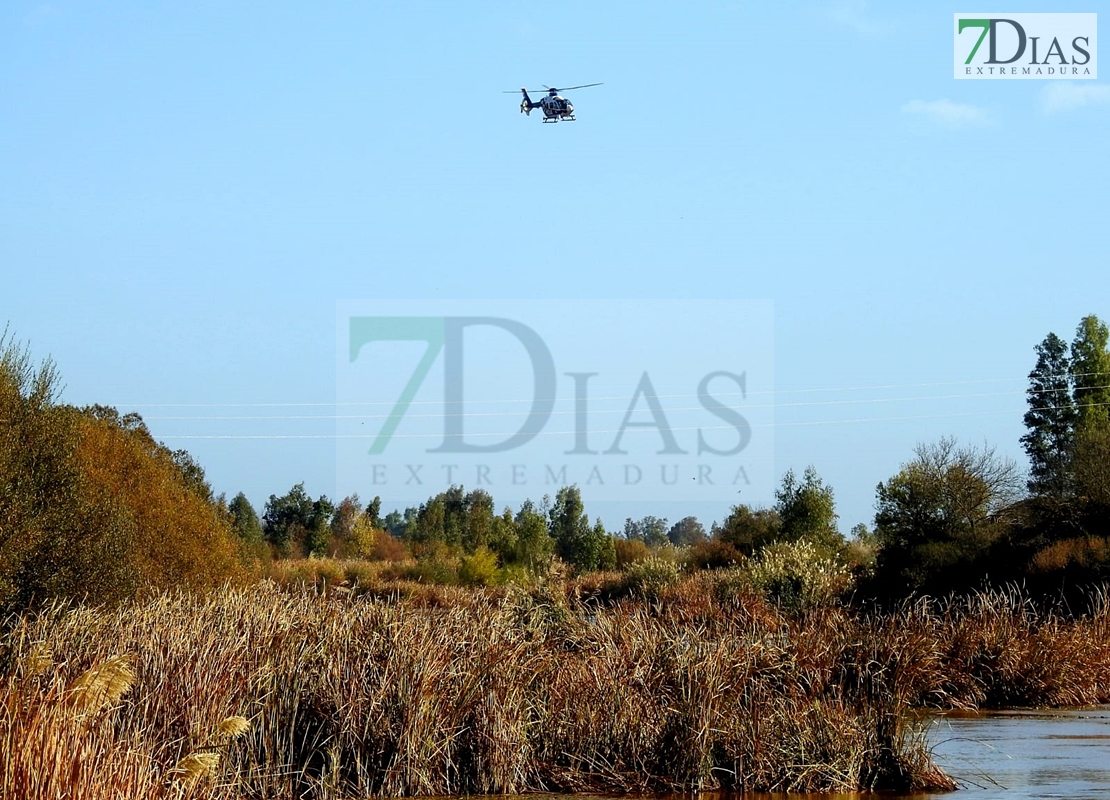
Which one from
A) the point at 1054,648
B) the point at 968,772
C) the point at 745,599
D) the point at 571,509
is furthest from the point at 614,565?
the point at 968,772

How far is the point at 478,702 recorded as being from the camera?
14961 mm

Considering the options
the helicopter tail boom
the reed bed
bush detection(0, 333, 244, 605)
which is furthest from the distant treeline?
the helicopter tail boom

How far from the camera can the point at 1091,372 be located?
68.6 metres

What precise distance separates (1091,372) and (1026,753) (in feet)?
180

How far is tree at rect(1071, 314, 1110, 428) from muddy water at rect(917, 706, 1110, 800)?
46.8 metres

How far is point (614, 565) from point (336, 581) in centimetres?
2501

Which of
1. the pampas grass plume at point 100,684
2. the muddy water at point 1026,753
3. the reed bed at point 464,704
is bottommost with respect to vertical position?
the muddy water at point 1026,753

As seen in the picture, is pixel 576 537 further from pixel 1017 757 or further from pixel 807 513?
pixel 1017 757

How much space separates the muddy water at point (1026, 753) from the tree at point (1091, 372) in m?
46.8

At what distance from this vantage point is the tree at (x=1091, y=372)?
220 feet

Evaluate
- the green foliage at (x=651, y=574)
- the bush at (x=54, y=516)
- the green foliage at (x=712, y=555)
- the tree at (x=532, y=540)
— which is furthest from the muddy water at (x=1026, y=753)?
the tree at (x=532, y=540)

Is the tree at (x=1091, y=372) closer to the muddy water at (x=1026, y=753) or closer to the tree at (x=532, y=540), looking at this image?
the tree at (x=532, y=540)

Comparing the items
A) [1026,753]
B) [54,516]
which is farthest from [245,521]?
[1026,753]

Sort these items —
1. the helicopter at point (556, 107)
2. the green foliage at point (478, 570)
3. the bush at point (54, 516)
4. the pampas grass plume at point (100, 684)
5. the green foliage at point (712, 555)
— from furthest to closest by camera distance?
the green foliage at point (478, 570) → the green foliage at point (712, 555) → the helicopter at point (556, 107) → the bush at point (54, 516) → the pampas grass plume at point (100, 684)
